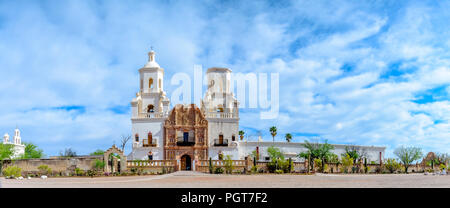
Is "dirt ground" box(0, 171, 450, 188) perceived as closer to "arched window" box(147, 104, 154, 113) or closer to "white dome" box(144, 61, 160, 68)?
"arched window" box(147, 104, 154, 113)

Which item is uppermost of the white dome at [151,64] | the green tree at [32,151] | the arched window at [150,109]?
the white dome at [151,64]

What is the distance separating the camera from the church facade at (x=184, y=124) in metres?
44.6

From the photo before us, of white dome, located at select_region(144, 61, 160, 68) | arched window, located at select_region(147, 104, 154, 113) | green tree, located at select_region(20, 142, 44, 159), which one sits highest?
white dome, located at select_region(144, 61, 160, 68)

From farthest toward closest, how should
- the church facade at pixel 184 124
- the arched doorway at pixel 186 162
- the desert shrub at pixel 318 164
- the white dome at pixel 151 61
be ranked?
the white dome at pixel 151 61
the church facade at pixel 184 124
the arched doorway at pixel 186 162
the desert shrub at pixel 318 164

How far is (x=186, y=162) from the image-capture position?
147 ft

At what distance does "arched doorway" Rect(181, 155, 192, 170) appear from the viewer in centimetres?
4441

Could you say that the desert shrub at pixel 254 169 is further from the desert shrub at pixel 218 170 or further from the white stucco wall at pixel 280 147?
the white stucco wall at pixel 280 147

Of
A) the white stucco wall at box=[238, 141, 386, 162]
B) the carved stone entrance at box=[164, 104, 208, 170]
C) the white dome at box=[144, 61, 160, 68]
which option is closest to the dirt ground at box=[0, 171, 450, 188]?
the carved stone entrance at box=[164, 104, 208, 170]

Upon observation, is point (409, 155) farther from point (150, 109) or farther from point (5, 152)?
point (5, 152)

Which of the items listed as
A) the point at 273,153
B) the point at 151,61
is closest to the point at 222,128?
the point at 273,153

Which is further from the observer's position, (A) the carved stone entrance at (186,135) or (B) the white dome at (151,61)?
(B) the white dome at (151,61)

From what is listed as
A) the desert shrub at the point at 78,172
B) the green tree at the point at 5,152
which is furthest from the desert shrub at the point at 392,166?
the green tree at the point at 5,152

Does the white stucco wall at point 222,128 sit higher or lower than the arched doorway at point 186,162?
higher
